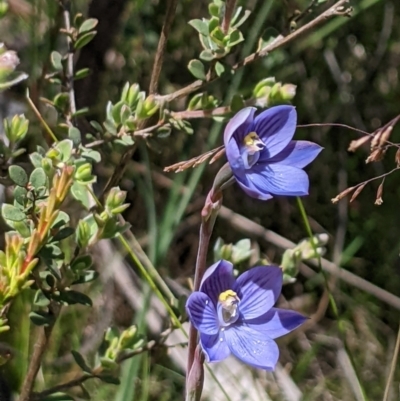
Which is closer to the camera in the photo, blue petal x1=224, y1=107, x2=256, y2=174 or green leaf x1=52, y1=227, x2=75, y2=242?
blue petal x1=224, y1=107, x2=256, y2=174

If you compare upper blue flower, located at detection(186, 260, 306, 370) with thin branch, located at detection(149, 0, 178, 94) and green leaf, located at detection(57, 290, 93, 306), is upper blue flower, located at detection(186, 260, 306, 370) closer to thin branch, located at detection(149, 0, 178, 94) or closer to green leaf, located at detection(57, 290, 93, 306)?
green leaf, located at detection(57, 290, 93, 306)

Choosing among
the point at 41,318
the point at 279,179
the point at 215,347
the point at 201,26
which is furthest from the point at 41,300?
the point at 201,26

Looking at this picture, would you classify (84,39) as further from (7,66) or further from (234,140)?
(234,140)

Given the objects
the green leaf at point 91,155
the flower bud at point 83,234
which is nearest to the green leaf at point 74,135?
the green leaf at point 91,155

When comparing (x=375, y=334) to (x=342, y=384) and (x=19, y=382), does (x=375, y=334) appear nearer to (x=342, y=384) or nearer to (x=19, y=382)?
(x=342, y=384)

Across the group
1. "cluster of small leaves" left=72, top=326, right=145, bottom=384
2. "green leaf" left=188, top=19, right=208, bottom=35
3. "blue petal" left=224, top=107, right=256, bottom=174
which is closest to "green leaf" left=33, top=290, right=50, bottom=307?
"cluster of small leaves" left=72, top=326, right=145, bottom=384
